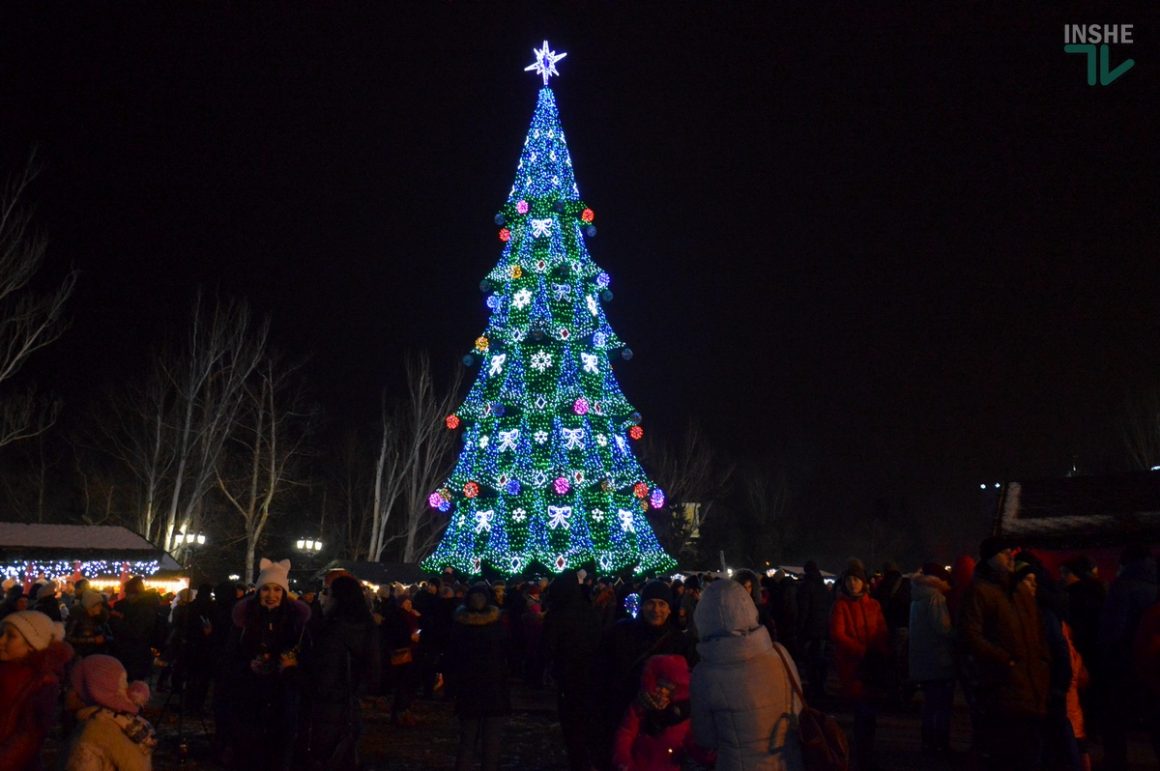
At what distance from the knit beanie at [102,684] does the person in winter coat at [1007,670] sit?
508 centimetres

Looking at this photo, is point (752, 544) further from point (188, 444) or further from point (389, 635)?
point (389, 635)

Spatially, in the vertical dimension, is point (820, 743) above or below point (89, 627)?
above

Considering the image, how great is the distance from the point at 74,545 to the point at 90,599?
17.4 meters

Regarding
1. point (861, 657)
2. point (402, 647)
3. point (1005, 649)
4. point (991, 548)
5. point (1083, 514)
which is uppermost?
point (1083, 514)

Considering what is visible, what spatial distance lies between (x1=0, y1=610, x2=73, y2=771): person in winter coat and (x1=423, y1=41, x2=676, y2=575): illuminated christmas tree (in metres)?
21.1

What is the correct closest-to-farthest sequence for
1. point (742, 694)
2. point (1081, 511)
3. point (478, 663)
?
point (742, 694), point (478, 663), point (1081, 511)

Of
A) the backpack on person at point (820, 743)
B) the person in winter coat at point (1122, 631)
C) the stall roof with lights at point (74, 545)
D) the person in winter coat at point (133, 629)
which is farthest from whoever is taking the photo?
the stall roof with lights at point (74, 545)

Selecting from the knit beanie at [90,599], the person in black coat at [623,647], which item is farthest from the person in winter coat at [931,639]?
the knit beanie at [90,599]

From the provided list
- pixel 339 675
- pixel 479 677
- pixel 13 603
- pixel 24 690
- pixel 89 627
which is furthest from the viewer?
pixel 13 603

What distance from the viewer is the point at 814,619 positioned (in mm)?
15133

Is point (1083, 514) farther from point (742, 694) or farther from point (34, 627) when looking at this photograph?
point (34, 627)

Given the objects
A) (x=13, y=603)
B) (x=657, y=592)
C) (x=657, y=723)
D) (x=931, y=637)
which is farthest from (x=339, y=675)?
(x=13, y=603)

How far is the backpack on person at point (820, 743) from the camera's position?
4461 mm

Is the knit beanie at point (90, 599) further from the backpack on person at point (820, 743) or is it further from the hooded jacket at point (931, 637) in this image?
the backpack on person at point (820, 743)
